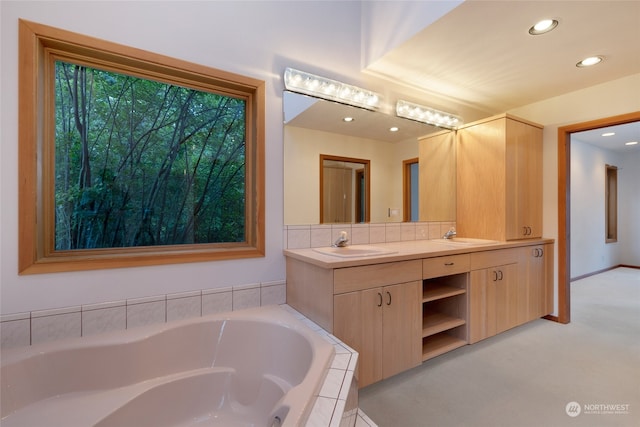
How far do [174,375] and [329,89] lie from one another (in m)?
2.08

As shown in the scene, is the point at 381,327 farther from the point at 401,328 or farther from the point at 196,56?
the point at 196,56

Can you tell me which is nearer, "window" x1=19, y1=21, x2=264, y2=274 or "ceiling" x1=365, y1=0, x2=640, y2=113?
"window" x1=19, y1=21, x2=264, y2=274

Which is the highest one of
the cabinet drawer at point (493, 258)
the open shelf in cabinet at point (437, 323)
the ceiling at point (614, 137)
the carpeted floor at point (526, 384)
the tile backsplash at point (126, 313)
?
the ceiling at point (614, 137)

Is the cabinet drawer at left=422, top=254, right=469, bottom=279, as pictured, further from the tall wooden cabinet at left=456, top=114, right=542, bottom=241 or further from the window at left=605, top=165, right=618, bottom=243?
the window at left=605, top=165, right=618, bottom=243

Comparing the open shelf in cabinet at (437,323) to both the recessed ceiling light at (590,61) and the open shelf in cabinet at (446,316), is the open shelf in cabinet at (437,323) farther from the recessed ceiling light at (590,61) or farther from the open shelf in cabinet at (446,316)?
the recessed ceiling light at (590,61)

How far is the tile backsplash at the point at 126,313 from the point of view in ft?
4.35

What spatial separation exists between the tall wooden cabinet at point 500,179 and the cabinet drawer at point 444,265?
76 centimetres

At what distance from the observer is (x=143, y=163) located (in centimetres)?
170

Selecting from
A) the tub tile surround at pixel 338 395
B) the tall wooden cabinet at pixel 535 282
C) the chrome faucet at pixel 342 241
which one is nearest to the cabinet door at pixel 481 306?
the tall wooden cabinet at pixel 535 282

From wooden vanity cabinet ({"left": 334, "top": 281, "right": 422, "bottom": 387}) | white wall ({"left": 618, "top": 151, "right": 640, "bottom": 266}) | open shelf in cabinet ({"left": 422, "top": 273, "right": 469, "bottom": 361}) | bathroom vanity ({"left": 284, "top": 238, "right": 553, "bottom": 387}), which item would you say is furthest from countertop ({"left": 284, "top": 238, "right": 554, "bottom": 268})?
white wall ({"left": 618, "top": 151, "right": 640, "bottom": 266})

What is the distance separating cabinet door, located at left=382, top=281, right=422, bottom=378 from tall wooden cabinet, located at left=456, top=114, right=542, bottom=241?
52.2 inches

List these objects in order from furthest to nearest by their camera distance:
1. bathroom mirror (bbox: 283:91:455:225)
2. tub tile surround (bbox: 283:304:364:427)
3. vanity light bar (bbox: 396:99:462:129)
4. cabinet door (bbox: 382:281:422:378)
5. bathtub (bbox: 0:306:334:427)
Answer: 1. vanity light bar (bbox: 396:99:462:129)
2. bathroom mirror (bbox: 283:91:455:225)
3. cabinet door (bbox: 382:281:422:378)
4. bathtub (bbox: 0:306:334:427)
5. tub tile surround (bbox: 283:304:364:427)

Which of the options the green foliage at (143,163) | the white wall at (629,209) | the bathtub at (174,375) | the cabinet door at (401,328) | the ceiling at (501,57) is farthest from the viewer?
the white wall at (629,209)

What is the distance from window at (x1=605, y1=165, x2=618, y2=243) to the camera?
18.0 ft
